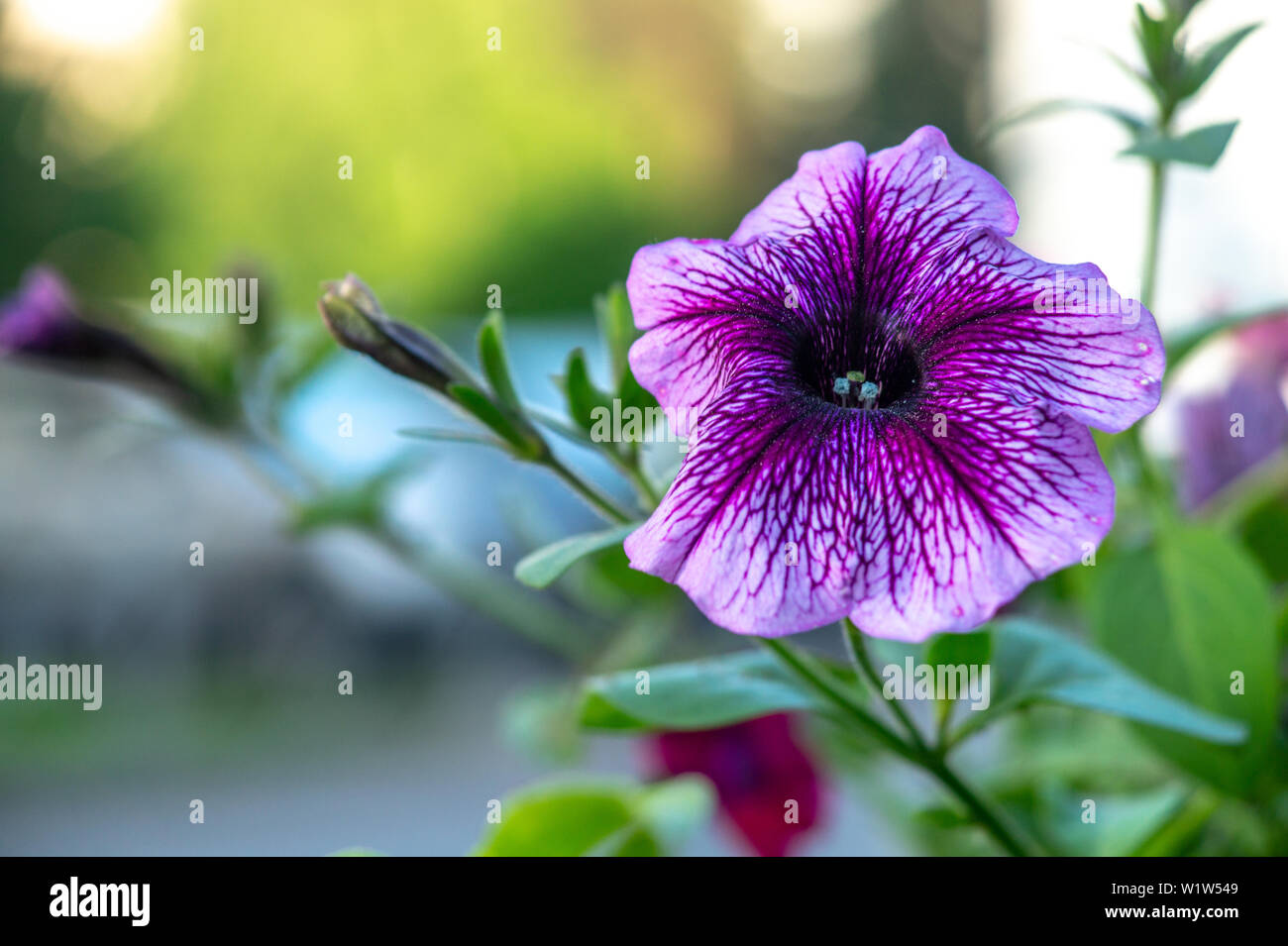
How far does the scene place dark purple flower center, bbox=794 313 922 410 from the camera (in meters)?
0.28

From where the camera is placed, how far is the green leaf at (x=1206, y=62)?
1.10 ft

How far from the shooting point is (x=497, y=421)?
307mm

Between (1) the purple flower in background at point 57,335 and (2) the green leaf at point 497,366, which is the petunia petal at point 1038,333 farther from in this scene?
(1) the purple flower in background at point 57,335

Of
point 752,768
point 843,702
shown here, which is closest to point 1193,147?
point 843,702

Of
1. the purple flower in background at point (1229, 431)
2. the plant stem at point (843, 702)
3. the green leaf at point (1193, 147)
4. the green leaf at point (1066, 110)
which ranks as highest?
the green leaf at point (1066, 110)

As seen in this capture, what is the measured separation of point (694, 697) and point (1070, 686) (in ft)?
0.32

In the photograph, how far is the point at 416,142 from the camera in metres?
6.37

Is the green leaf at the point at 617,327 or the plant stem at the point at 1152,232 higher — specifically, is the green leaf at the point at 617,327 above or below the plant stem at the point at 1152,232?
below
